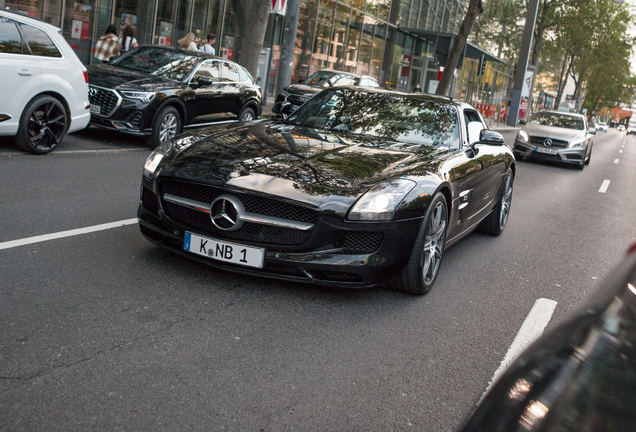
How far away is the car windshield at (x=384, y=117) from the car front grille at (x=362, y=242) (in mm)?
1570

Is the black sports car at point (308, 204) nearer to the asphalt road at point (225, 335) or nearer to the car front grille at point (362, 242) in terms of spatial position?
the car front grille at point (362, 242)

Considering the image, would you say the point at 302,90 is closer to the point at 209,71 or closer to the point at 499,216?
the point at 209,71

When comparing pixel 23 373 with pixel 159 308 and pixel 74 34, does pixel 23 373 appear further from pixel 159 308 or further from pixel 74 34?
pixel 74 34

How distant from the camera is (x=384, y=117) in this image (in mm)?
5660

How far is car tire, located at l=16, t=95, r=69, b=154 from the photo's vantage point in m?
8.26

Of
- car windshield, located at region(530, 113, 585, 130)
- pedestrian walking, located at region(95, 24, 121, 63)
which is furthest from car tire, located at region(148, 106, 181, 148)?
car windshield, located at region(530, 113, 585, 130)

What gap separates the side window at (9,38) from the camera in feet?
25.9

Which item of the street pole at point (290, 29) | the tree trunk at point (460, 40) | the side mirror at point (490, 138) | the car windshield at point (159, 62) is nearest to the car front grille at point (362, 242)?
the side mirror at point (490, 138)

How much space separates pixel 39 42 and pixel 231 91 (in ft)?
14.0

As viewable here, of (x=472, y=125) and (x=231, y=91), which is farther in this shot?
(x=231, y=91)

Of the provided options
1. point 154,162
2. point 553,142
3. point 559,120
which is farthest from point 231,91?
point 559,120

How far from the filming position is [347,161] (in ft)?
14.7

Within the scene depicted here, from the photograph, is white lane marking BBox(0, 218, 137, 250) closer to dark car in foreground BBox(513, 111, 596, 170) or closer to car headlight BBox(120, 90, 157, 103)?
car headlight BBox(120, 90, 157, 103)

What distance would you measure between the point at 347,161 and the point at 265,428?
228cm
